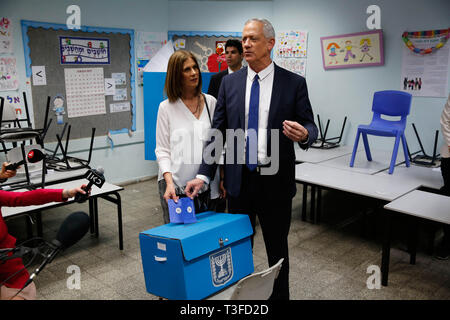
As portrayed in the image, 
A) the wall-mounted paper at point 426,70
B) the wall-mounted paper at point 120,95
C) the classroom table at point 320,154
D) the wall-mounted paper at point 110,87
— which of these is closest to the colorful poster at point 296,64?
the classroom table at point 320,154

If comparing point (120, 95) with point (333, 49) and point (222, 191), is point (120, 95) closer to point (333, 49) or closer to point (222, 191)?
point (333, 49)

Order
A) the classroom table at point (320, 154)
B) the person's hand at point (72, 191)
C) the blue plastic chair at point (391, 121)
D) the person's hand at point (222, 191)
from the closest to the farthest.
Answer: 1. the person's hand at point (72, 191)
2. the person's hand at point (222, 191)
3. the blue plastic chair at point (391, 121)
4. the classroom table at point (320, 154)

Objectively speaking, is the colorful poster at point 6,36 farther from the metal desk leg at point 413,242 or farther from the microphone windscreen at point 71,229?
the metal desk leg at point 413,242

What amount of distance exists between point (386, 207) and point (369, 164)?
1.54 meters

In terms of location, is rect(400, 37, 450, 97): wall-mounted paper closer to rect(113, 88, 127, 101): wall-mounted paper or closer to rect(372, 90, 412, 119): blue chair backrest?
rect(372, 90, 412, 119): blue chair backrest

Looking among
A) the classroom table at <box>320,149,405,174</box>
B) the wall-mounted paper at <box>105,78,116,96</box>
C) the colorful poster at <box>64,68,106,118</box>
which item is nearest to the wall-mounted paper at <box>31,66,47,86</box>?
the colorful poster at <box>64,68,106,118</box>

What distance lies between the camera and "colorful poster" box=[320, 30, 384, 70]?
497 centimetres

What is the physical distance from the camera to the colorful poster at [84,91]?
471cm

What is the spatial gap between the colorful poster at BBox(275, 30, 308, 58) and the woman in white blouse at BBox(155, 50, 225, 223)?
3.96 metres

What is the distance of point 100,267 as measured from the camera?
126 inches

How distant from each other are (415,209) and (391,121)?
1.59 m

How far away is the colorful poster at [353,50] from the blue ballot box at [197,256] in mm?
3903

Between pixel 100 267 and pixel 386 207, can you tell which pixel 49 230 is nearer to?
pixel 100 267
